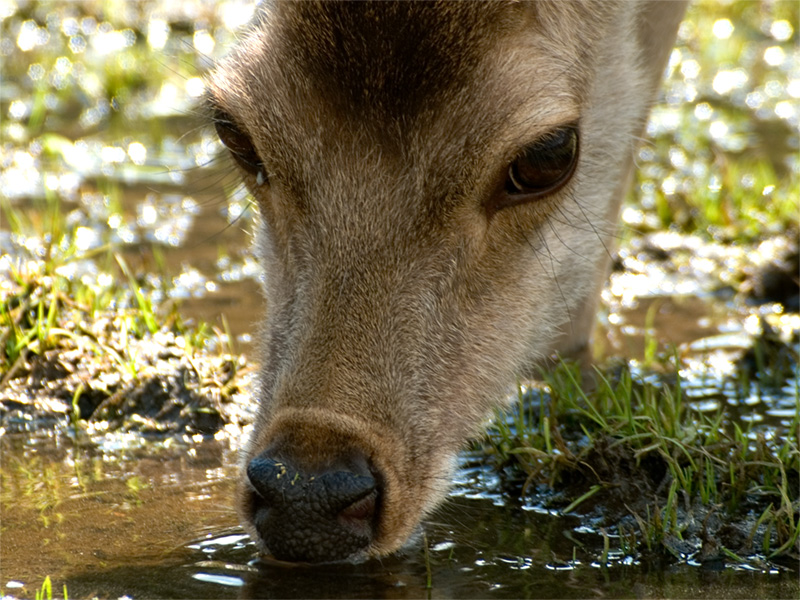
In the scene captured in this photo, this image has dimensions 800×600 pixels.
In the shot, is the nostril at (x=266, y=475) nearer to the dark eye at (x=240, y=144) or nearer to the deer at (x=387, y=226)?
the deer at (x=387, y=226)

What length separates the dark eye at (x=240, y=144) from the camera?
15.9 feet

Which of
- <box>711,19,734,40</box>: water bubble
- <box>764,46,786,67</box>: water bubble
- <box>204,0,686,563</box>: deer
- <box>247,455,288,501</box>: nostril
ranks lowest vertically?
<box>247,455,288,501</box>: nostril

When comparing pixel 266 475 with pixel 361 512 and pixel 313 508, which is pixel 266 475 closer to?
pixel 313 508

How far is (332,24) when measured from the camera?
441 cm

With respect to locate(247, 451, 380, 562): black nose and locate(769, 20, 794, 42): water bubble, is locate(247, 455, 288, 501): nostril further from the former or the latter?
locate(769, 20, 794, 42): water bubble

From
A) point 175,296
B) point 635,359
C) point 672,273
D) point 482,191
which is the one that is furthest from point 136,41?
point 482,191

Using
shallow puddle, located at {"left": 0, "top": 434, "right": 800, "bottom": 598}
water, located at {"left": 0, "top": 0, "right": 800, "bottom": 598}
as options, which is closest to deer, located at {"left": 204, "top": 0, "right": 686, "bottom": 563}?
shallow puddle, located at {"left": 0, "top": 434, "right": 800, "bottom": 598}

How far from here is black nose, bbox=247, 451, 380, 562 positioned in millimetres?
3854

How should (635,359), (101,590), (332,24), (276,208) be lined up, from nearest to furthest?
1. (101,590)
2. (332,24)
3. (276,208)
4. (635,359)

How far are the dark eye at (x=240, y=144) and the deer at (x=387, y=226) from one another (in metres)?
0.01

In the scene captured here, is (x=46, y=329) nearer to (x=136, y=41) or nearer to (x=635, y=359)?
(x=635, y=359)

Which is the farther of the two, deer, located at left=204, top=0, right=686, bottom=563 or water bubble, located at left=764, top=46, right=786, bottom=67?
water bubble, located at left=764, top=46, right=786, bottom=67

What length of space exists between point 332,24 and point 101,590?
2.15 metres

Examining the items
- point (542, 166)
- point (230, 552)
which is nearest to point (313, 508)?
point (230, 552)
